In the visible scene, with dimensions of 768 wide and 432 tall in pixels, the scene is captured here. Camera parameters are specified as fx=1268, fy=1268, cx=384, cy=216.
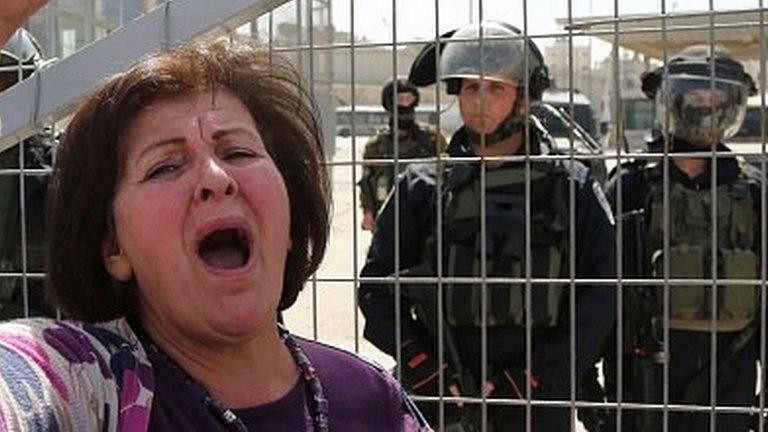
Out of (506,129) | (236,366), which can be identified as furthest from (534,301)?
(236,366)

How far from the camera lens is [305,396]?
155cm

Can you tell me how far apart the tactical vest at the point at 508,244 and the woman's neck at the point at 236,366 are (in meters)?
1.69

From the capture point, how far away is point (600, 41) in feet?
10.6

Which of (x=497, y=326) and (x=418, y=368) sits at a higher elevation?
(x=497, y=326)

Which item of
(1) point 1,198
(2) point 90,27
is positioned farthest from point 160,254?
(1) point 1,198

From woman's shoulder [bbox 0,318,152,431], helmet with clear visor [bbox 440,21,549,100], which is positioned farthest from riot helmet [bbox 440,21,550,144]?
woman's shoulder [bbox 0,318,152,431]

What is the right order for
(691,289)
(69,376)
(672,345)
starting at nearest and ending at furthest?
1. (69,376)
2. (691,289)
3. (672,345)

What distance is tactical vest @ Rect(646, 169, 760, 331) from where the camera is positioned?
11.2 feet

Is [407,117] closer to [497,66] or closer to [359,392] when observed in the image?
[497,66]

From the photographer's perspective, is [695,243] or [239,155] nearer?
[239,155]

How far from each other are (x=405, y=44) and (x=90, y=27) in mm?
868

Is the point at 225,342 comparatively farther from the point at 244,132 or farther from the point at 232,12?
the point at 232,12

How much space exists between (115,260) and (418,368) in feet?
6.03

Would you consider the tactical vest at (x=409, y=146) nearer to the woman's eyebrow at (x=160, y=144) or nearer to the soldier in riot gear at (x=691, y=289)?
the soldier in riot gear at (x=691, y=289)
